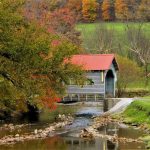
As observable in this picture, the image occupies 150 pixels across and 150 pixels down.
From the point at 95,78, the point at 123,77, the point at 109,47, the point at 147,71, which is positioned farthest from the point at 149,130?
the point at 109,47

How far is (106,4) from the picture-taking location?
9412 cm

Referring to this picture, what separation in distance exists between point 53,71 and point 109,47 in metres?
59.8

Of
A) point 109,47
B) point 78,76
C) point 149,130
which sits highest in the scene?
point 109,47

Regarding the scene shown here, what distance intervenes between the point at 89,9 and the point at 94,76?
4527 centimetres

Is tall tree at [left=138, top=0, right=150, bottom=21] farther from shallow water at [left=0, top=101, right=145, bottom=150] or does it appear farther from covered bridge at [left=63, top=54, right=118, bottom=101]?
shallow water at [left=0, top=101, right=145, bottom=150]

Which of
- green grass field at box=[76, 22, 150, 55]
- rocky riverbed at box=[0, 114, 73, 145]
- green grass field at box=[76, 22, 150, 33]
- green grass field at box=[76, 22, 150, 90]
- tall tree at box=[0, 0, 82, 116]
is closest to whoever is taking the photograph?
tall tree at box=[0, 0, 82, 116]

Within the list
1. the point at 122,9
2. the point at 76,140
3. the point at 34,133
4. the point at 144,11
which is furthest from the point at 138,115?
the point at 122,9

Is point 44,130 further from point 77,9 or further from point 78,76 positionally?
point 77,9

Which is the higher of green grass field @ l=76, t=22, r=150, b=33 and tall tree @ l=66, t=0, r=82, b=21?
tall tree @ l=66, t=0, r=82, b=21

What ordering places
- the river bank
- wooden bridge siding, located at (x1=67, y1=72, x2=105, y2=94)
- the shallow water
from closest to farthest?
the shallow water, the river bank, wooden bridge siding, located at (x1=67, y1=72, x2=105, y2=94)

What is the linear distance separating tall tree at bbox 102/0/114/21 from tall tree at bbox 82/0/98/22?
153 cm

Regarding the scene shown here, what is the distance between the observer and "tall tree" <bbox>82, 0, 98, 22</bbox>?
310 feet

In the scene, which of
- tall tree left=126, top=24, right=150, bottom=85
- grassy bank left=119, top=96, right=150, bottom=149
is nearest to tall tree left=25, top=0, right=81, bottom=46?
tall tree left=126, top=24, right=150, bottom=85

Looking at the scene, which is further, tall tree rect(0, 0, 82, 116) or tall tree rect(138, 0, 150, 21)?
tall tree rect(138, 0, 150, 21)
